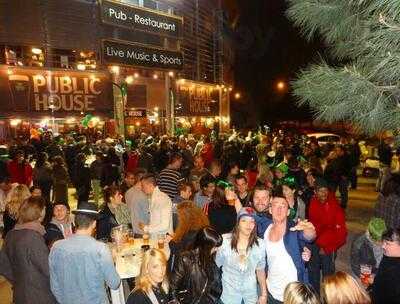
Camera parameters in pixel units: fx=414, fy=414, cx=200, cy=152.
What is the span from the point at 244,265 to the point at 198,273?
2.03 feet

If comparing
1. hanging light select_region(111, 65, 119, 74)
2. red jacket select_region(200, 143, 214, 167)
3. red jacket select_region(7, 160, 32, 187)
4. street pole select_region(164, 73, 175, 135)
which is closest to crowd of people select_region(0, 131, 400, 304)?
red jacket select_region(7, 160, 32, 187)

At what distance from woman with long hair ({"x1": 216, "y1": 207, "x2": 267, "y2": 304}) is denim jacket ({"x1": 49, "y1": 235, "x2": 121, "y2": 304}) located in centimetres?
120

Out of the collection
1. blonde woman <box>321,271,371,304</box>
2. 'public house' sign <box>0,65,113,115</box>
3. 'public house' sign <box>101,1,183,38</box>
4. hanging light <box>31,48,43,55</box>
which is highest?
'public house' sign <box>101,1,183,38</box>

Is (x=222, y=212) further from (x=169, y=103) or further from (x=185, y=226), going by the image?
(x=169, y=103)

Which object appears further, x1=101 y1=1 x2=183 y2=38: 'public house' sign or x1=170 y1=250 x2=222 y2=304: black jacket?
x1=101 y1=1 x2=183 y2=38: 'public house' sign

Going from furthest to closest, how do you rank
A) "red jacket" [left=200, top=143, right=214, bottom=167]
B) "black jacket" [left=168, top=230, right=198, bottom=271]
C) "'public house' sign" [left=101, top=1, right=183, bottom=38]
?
"'public house' sign" [left=101, top=1, right=183, bottom=38] < "red jacket" [left=200, top=143, right=214, bottom=167] < "black jacket" [left=168, top=230, right=198, bottom=271]

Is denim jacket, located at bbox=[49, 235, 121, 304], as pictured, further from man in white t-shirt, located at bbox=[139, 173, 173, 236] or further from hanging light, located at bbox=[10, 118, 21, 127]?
hanging light, located at bbox=[10, 118, 21, 127]

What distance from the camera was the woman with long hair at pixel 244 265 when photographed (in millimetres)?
4297

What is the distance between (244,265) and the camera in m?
A: 4.29

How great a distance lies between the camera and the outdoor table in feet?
16.5

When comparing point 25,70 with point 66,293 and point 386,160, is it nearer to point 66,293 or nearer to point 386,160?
point 386,160

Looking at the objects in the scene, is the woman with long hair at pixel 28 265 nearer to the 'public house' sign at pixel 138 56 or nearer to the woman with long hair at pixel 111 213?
the woman with long hair at pixel 111 213

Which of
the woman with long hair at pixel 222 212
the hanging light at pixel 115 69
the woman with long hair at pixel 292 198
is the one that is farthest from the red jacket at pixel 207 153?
the hanging light at pixel 115 69

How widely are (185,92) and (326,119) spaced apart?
83.9ft
